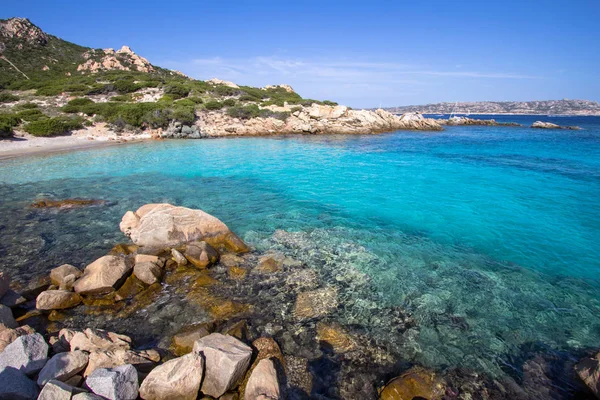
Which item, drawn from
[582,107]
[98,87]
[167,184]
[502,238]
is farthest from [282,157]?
[582,107]

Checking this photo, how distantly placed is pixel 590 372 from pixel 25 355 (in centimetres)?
859

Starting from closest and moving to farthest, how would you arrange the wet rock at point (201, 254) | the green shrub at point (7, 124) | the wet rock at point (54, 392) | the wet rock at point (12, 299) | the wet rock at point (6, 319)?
the wet rock at point (54, 392)
the wet rock at point (6, 319)
the wet rock at point (12, 299)
the wet rock at point (201, 254)
the green shrub at point (7, 124)

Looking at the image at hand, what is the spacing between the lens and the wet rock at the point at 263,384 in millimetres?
4215

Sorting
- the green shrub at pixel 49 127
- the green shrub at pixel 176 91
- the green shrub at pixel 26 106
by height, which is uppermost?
the green shrub at pixel 176 91

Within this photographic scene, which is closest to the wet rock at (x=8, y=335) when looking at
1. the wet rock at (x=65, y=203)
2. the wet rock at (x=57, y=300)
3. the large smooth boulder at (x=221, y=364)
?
the wet rock at (x=57, y=300)

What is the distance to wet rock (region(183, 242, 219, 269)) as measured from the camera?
801 centimetres

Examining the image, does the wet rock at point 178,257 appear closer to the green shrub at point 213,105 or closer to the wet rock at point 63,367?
the wet rock at point 63,367

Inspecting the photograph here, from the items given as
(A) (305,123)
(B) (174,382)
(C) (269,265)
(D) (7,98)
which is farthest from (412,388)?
(D) (7,98)

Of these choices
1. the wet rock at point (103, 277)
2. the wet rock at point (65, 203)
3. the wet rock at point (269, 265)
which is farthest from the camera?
the wet rock at point (65, 203)

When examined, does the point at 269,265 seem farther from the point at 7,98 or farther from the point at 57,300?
the point at 7,98

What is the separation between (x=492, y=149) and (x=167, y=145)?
36.6 m

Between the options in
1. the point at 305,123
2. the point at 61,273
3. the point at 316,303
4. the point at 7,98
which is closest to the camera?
the point at 316,303

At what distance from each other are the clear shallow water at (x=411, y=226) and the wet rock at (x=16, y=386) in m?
4.98

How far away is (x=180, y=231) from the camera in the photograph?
353 inches
